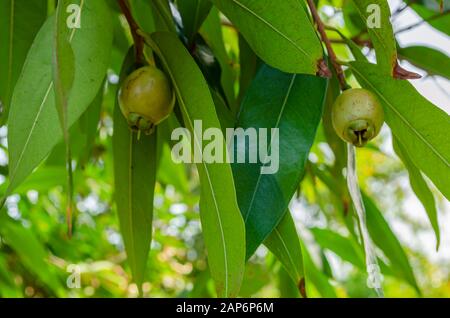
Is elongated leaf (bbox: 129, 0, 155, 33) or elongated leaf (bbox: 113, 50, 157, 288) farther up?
elongated leaf (bbox: 129, 0, 155, 33)

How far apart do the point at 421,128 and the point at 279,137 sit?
0.15 meters

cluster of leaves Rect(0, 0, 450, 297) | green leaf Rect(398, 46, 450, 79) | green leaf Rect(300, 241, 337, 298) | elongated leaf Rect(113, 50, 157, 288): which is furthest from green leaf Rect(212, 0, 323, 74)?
green leaf Rect(300, 241, 337, 298)

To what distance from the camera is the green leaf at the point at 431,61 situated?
1.07 metres

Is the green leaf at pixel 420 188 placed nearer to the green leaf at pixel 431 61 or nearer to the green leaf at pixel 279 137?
the green leaf at pixel 279 137

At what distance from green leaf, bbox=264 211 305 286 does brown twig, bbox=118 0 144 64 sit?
9.5 inches

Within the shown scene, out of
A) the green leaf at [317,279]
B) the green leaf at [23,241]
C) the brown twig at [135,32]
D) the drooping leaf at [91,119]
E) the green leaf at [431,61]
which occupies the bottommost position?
the green leaf at [317,279]

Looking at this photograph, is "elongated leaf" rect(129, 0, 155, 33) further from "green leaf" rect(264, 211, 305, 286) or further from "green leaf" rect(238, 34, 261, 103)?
"green leaf" rect(264, 211, 305, 286)

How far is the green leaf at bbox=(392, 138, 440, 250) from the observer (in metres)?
0.83

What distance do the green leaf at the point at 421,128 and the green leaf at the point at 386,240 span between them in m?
0.54

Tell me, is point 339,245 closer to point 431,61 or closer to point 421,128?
point 431,61

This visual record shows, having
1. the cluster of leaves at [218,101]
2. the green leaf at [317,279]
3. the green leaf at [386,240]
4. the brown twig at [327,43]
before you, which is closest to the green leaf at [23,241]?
→ the cluster of leaves at [218,101]
